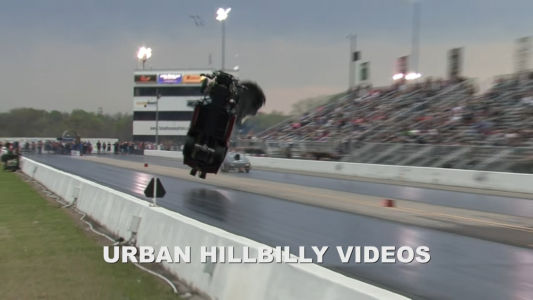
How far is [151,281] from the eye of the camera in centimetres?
676

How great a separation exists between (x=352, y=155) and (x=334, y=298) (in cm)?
2587

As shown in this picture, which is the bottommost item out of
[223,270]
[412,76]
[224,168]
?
[224,168]

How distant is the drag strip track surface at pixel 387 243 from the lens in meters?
6.16

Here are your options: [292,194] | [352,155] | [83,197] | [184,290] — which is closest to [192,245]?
[184,290]

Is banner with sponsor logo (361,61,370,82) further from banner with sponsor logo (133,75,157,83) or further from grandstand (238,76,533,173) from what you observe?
banner with sponsor logo (133,75,157,83)

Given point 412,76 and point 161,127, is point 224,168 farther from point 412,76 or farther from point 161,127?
point 161,127

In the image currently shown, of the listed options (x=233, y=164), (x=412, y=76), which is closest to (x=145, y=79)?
(x=412, y=76)

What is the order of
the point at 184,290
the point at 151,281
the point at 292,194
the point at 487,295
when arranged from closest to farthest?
the point at 487,295 → the point at 184,290 → the point at 151,281 → the point at 292,194

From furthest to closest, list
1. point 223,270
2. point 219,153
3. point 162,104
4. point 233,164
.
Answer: point 162,104, point 233,164, point 219,153, point 223,270

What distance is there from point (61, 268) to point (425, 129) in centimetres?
2376

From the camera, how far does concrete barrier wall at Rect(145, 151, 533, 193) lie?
19.5 m

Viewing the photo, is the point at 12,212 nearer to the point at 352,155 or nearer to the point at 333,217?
the point at 333,217

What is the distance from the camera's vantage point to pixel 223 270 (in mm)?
5555

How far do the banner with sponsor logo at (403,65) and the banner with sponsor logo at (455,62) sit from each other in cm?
755
